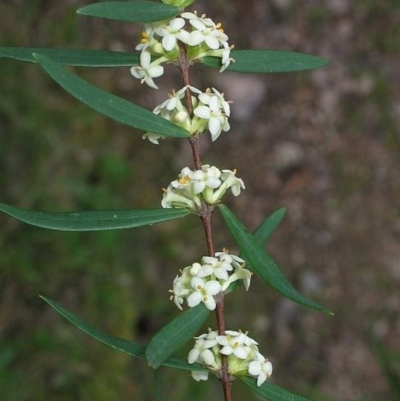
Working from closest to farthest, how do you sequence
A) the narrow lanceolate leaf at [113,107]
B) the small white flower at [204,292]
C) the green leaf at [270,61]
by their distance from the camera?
the narrow lanceolate leaf at [113,107] < the small white flower at [204,292] < the green leaf at [270,61]

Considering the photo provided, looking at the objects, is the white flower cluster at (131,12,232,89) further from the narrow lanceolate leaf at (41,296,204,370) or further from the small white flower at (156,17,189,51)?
the narrow lanceolate leaf at (41,296,204,370)

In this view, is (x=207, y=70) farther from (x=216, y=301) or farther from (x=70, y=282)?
(x=216, y=301)

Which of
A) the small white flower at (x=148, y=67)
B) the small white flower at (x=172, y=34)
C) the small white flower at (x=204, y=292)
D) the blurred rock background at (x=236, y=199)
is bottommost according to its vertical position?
the blurred rock background at (x=236, y=199)

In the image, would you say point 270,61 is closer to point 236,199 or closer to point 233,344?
point 233,344

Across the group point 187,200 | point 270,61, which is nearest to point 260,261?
point 187,200

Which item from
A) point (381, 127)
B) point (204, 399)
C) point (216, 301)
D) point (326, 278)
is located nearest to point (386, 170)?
point (381, 127)

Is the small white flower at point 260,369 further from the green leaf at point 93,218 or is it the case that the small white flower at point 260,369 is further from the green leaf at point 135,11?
the green leaf at point 135,11

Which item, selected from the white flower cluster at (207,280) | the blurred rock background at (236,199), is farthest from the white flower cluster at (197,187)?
the blurred rock background at (236,199)
